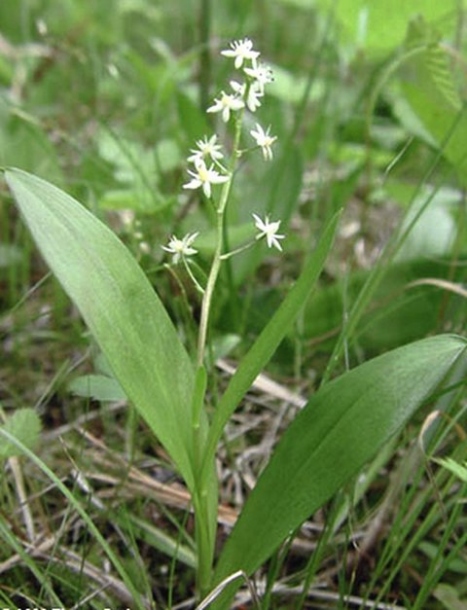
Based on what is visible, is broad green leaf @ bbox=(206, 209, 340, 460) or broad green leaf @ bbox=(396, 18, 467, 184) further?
broad green leaf @ bbox=(396, 18, 467, 184)

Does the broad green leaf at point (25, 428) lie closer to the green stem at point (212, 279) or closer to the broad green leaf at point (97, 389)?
the broad green leaf at point (97, 389)

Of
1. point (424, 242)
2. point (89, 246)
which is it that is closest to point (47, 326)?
point (424, 242)

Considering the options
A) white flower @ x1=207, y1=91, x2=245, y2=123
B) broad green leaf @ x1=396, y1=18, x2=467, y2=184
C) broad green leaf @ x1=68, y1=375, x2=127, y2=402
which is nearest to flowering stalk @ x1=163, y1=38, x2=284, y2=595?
white flower @ x1=207, y1=91, x2=245, y2=123

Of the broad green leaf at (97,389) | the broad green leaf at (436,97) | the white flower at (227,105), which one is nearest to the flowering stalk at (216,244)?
the white flower at (227,105)

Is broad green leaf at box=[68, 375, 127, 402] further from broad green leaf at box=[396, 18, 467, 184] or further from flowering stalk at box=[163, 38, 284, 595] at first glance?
broad green leaf at box=[396, 18, 467, 184]

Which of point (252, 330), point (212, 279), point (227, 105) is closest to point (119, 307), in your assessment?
point (212, 279)

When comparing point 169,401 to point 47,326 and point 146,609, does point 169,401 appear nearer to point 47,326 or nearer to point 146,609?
point 146,609
